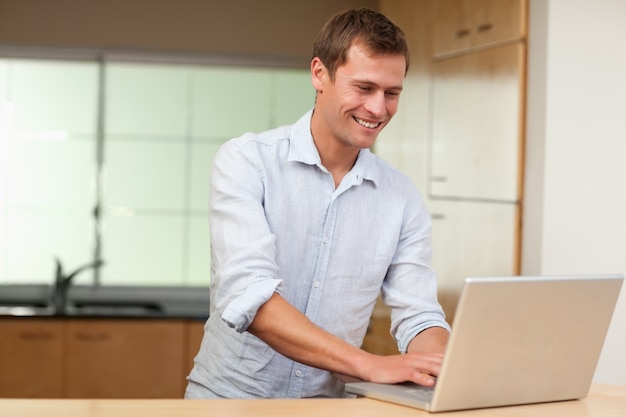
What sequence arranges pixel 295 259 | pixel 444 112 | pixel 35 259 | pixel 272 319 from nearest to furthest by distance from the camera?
pixel 272 319, pixel 295 259, pixel 444 112, pixel 35 259

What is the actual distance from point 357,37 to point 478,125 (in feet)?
7.10

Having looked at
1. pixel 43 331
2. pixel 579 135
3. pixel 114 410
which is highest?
pixel 579 135

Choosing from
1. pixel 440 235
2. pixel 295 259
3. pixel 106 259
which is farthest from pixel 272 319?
pixel 106 259

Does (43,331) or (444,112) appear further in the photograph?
(43,331)

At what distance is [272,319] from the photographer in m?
2.01

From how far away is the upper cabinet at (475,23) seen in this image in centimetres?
392

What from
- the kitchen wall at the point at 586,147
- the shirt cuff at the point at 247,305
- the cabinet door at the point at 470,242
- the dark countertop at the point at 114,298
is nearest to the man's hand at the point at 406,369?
the shirt cuff at the point at 247,305

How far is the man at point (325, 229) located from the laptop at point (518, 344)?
291 mm

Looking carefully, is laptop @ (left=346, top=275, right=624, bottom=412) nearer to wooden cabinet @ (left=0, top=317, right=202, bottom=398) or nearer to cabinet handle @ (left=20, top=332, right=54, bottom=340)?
wooden cabinet @ (left=0, top=317, right=202, bottom=398)

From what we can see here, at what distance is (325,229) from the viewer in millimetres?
2305

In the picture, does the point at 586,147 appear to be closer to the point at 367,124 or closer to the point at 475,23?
the point at 475,23

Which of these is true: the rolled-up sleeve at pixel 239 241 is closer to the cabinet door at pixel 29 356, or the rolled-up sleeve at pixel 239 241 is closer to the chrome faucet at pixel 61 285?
the cabinet door at pixel 29 356

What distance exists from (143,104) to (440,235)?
7.36 ft

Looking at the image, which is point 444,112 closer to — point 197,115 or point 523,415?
point 197,115
